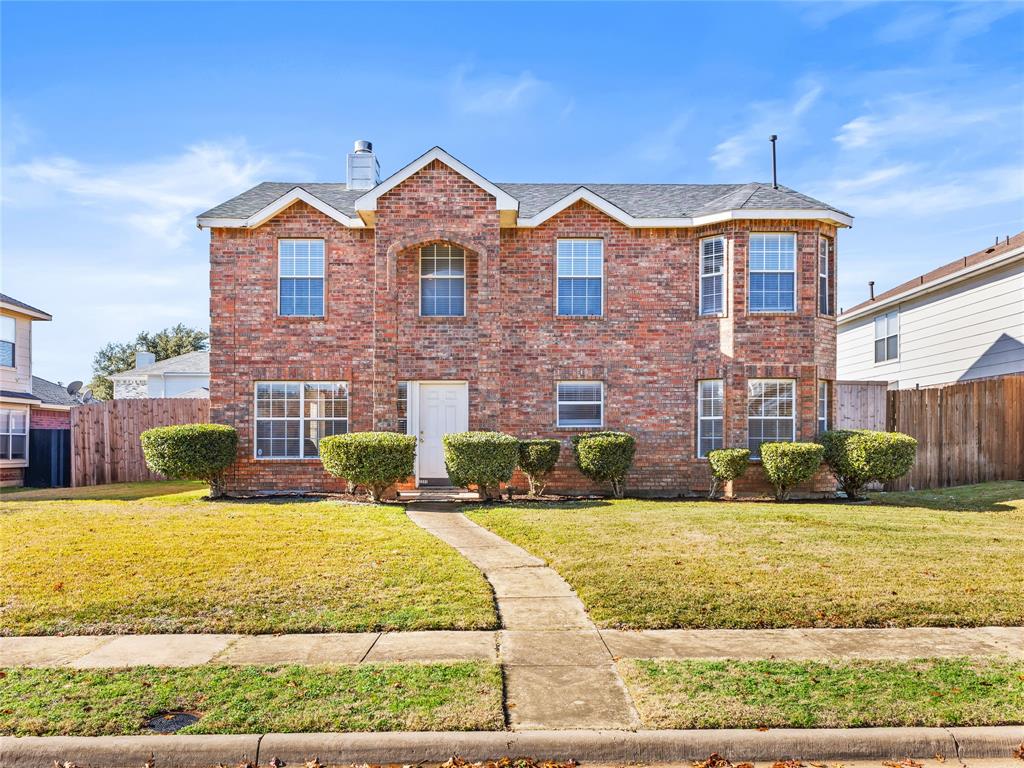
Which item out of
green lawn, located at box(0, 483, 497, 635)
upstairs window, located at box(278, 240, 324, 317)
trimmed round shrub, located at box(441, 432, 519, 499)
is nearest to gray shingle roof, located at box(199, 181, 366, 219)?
upstairs window, located at box(278, 240, 324, 317)

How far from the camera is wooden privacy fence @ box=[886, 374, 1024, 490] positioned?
54.8 feet

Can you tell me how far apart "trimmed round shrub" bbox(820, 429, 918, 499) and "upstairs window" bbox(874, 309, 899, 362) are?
926 cm

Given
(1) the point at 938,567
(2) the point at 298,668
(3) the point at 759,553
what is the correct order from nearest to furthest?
(2) the point at 298,668 → (1) the point at 938,567 → (3) the point at 759,553

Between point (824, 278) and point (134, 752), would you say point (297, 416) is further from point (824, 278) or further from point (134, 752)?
point (134, 752)

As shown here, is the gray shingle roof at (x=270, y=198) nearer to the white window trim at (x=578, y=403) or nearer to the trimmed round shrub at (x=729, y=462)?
the white window trim at (x=578, y=403)

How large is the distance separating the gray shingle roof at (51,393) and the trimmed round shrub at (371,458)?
15.4 meters

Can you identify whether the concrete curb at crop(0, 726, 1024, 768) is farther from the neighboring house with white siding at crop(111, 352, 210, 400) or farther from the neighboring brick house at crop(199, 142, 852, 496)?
the neighboring house with white siding at crop(111, 352, 210, 400)

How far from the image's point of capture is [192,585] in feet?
24.3

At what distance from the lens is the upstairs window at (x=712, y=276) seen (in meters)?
16.1

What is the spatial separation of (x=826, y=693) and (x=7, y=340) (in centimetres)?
2564

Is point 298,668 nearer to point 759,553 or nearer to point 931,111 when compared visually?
point 759,553

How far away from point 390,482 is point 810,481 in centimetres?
917

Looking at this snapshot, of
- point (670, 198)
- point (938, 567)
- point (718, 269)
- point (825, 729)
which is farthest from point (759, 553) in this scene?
point (670, 198)

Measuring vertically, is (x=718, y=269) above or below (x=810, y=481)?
above
